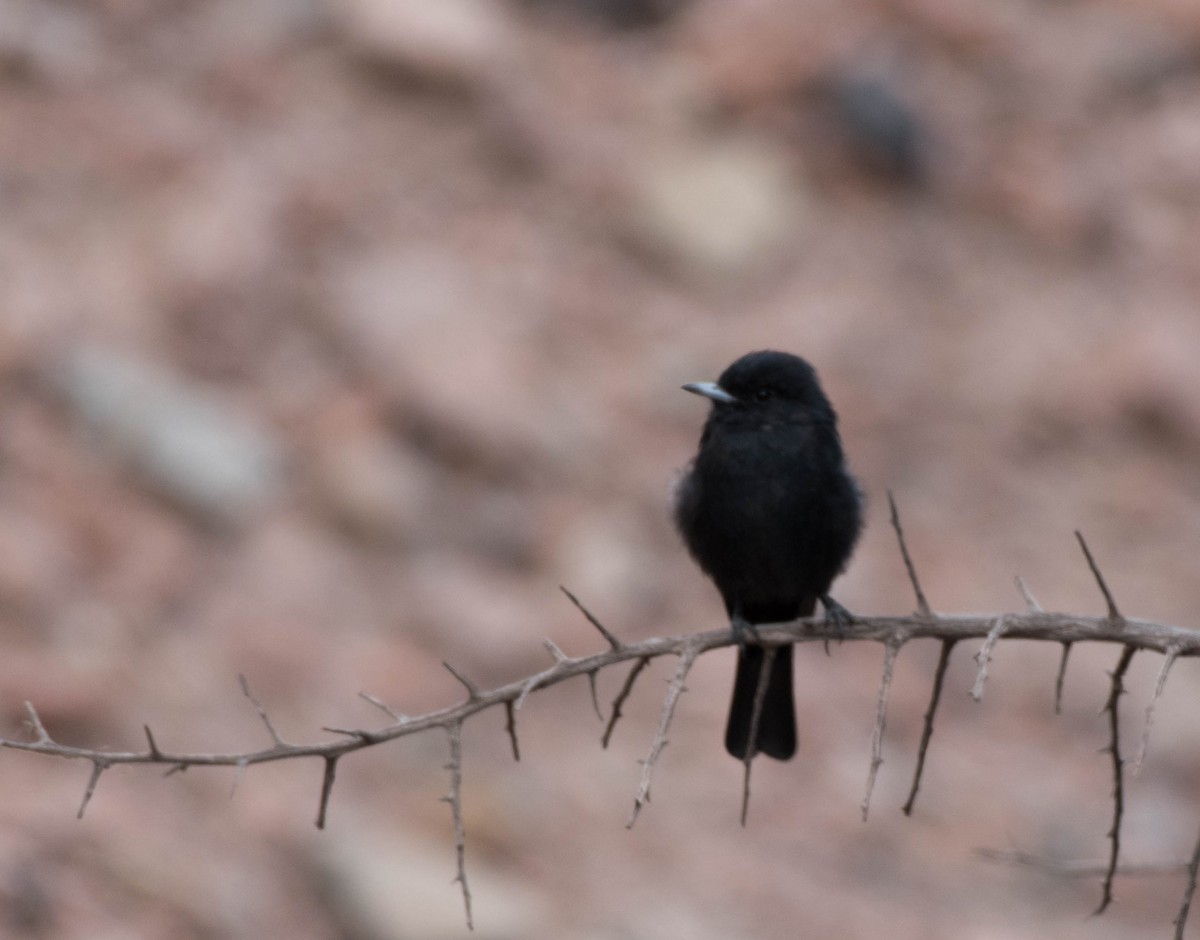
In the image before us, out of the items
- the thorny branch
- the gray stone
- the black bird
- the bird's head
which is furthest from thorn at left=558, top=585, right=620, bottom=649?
the gray stone

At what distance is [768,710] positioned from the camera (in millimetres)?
5680

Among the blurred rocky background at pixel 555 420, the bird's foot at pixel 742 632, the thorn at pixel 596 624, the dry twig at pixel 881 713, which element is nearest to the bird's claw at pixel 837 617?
the bird's foot at pixel 742 632

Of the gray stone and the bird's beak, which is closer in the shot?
the bird's beak

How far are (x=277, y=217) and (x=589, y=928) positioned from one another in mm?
5390

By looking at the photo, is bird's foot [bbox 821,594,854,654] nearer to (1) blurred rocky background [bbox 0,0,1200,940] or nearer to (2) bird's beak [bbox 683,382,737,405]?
(2) bird's beak [bbox 683,382,737,405]

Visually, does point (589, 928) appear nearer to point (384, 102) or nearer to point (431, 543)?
point (431, 543)

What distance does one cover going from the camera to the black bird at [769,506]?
559 centimetres

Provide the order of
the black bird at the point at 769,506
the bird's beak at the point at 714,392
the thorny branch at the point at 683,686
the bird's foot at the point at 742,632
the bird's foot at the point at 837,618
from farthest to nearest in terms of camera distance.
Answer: the bird's beak at the point at 714,392 < the black bird at the point at 769,506 < the bird's foot at the point at 837,618 < the bird's foot at the point at 742,632 < the thorny branch at the point at 683,686

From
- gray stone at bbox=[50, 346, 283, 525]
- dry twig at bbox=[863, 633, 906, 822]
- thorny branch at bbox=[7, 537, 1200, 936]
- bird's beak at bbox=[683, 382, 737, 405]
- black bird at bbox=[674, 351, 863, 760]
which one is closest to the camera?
dry twig at bbox=[863, 633, 906, 822]

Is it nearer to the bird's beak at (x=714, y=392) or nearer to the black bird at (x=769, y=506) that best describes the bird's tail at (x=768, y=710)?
the black bird at (x=769, y=506)

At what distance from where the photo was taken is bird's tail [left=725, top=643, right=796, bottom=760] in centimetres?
559

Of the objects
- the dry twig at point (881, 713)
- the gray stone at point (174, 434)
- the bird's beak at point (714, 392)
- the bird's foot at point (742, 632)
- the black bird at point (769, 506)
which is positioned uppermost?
the gray stone at point (174, 434)

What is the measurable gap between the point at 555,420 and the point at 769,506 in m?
5.55

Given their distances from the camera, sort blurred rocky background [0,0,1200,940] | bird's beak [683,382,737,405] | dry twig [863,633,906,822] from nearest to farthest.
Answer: dry twig [863,633,906,822], bird's beak [683,382,737,405], blurred rocky background [0,0,1200,940]
